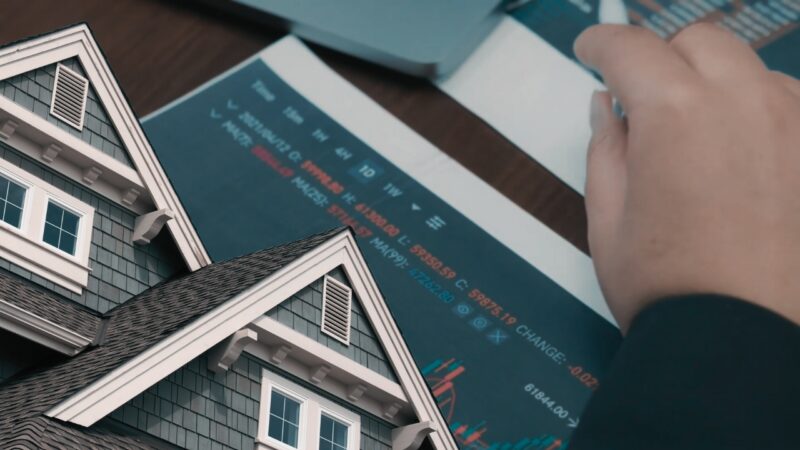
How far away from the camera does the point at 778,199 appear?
8.80 ft

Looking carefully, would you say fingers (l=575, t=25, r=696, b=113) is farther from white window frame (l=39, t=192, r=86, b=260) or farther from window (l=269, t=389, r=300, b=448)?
white window frame (l=39, t=192, r=86, b=260)

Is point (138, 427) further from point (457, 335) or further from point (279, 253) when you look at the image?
point (457, 335)

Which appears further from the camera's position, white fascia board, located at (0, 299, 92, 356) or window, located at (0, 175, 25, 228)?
window, located at (0, 175, 25, 228)

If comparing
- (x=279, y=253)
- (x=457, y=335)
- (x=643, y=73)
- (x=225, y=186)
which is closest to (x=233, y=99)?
(x=225, y=186)

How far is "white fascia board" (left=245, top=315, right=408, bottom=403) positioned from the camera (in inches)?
336

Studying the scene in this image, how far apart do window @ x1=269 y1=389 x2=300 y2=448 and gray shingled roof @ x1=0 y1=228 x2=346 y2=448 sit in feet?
2.98

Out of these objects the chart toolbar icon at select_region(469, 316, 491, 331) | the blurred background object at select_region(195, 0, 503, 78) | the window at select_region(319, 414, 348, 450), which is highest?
the blurred background object at select_region(195, 0, 503, 78)

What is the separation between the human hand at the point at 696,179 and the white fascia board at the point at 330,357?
5805mm

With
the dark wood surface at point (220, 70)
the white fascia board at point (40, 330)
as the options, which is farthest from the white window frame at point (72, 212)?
the dark wood surface at point (220, 70)

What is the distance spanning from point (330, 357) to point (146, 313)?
146 centimetres

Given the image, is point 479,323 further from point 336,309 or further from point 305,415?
point 305,415

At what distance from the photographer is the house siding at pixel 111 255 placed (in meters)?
9.47

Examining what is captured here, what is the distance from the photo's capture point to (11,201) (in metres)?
9.12

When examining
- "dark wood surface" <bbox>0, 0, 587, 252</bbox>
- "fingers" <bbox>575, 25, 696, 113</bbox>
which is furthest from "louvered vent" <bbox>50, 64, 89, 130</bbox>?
"dark wood surface" <bbox>0, 0, 587, 252</bbox>
